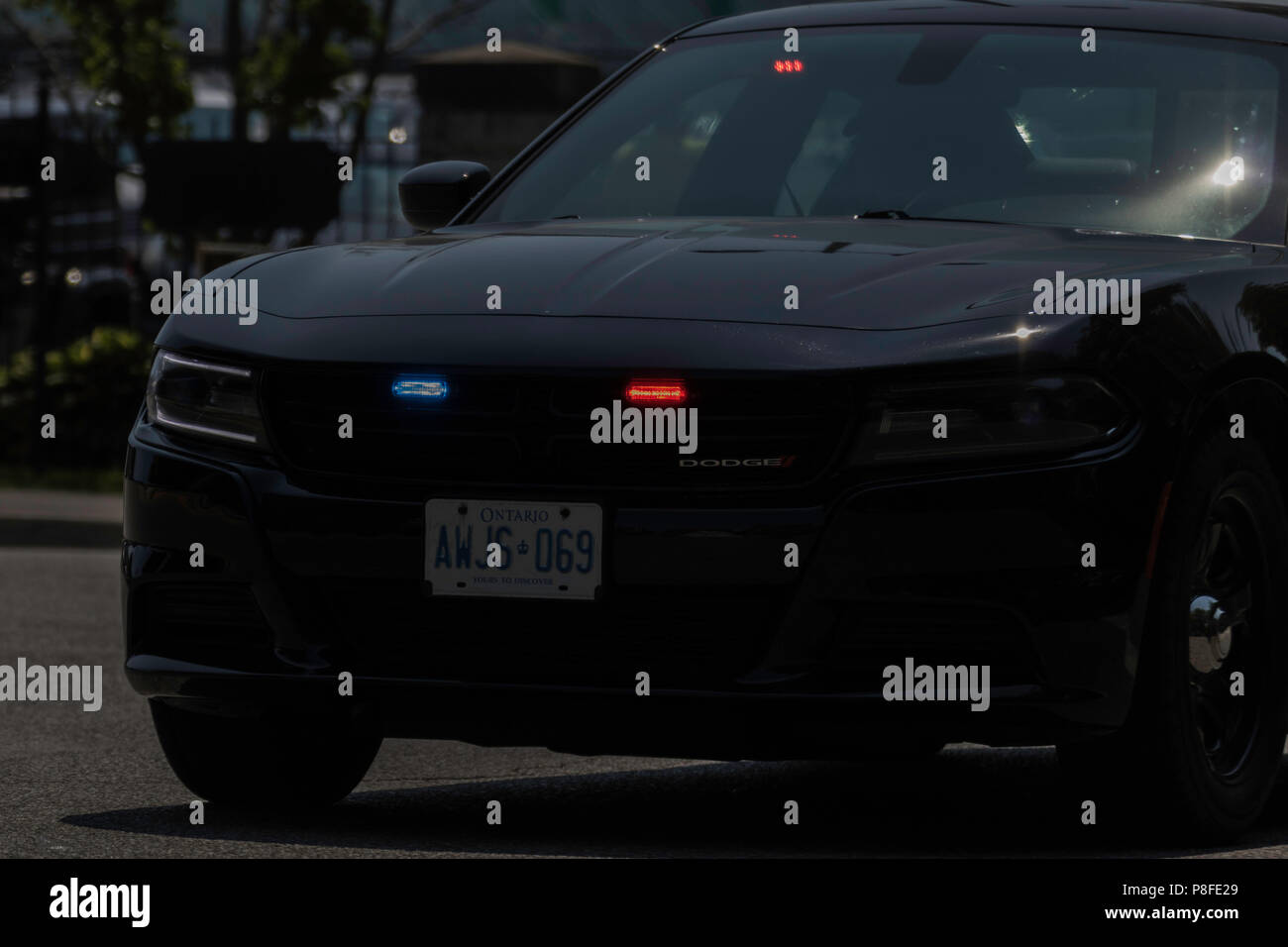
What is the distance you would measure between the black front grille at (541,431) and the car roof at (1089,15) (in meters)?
1.97

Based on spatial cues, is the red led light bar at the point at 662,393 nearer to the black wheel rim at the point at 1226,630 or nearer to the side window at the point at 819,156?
the black wheel rim at the point at 1226,630

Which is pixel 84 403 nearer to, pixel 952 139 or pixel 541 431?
pixel 952 139

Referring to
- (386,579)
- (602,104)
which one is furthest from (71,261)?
(386,579)

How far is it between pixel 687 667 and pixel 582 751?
33cm

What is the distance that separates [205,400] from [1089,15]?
2429 millimetres

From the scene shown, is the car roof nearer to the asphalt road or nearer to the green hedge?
the asphalt road

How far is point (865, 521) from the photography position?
490cm

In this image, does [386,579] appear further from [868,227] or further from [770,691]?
[868,227]

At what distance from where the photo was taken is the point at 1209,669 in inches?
213

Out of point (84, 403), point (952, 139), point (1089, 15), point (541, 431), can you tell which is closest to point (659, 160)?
point (952, 139)

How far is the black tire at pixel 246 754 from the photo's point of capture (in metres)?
5.89

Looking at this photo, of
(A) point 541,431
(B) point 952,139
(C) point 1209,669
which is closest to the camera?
(A) point 541,431

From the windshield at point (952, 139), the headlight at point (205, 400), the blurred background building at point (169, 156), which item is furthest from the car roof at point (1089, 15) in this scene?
the blurred background building at point (169, 156)
